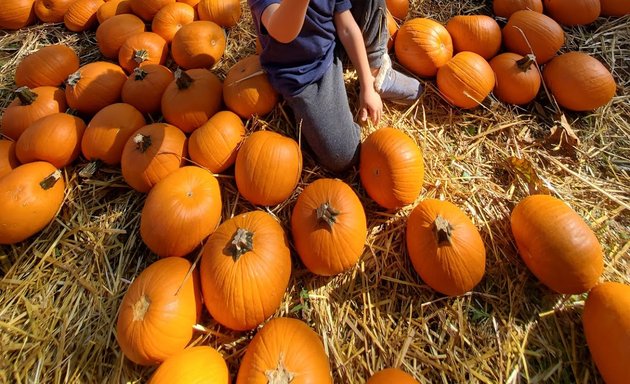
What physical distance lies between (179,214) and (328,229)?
0.70 metres

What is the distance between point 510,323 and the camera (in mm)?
1566

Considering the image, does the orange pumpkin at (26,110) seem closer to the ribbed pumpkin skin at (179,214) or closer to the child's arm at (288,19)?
the ribbed pumpkin skin at (179,214)

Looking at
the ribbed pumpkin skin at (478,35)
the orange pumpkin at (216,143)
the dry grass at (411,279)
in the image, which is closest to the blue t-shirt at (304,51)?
the dry grass at (411,279)

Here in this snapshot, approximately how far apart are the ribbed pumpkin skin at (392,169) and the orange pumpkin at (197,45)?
1286 millimetres

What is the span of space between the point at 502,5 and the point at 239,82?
6.80ft

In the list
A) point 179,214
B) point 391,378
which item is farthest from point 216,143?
point 391,378

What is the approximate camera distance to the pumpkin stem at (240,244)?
57.1 inches

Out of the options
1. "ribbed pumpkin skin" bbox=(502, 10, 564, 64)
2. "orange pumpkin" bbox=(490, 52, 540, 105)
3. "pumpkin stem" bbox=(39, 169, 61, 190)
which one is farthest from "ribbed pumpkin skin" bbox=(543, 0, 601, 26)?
"pumpkin stem" bbox=(39, 169, 61, 190)

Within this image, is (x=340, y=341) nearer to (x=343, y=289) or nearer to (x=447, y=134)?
(x=343, y=289)

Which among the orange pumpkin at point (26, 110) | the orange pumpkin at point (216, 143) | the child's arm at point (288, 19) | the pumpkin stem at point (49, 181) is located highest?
the child's arm at point (288, 19)

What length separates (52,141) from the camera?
1899 mm

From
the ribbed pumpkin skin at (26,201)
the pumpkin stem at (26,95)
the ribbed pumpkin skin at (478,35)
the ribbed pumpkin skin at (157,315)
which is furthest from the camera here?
the ribbed pumpkin skin at (478,35)

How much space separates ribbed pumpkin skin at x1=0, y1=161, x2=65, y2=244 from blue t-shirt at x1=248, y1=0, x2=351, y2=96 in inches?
52.0

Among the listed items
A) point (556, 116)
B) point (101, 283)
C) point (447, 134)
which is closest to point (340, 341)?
point (101, 283)
